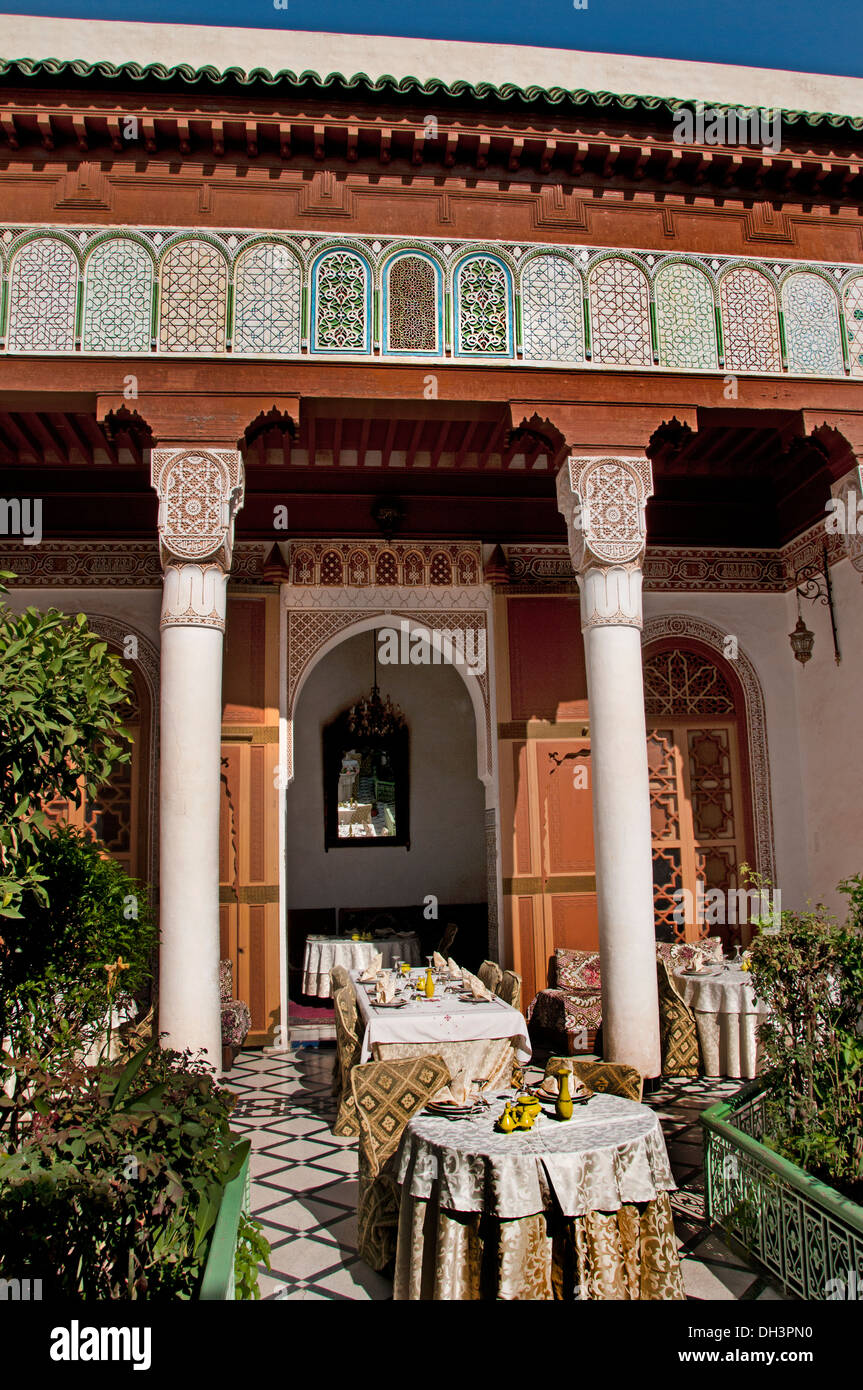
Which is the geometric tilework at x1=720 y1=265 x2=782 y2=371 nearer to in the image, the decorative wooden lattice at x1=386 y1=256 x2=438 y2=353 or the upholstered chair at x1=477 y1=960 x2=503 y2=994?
Result: the decorative wooden lattice at x1=386 y1=256 x2=438 y2=353

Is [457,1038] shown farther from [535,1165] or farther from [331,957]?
[331,957]

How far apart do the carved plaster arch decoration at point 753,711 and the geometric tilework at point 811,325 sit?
8.29ft

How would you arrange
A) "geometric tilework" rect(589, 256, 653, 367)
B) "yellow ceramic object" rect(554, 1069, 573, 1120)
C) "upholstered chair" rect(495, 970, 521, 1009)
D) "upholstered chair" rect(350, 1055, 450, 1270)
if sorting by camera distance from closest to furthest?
"yellow ceramic object" rect(554, 1069, 573, 1120) → "upholstered chair" rect(350, 1055, 450, 1270) → "upholstered chair" rect(495, 970, 521, 1009) → "geometric tilework" rect(589, 256, 653, 367)

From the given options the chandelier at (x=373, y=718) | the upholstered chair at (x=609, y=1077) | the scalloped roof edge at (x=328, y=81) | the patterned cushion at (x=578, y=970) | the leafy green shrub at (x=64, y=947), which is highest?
the scalloped roof edge at (x=328, y=81)

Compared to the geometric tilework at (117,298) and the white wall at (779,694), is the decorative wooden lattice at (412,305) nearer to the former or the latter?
the geometric tilework at (117,298)

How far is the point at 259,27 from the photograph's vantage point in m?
6.29

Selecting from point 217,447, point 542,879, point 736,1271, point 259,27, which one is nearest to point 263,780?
point 542,879

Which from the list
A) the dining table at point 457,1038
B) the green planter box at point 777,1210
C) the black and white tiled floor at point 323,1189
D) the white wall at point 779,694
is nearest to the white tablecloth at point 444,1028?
the dining table at point 457,1038

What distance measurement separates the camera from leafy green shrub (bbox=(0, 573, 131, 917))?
226cm

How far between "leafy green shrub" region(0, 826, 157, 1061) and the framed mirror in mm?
5977

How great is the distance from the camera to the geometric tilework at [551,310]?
5406 millimetres

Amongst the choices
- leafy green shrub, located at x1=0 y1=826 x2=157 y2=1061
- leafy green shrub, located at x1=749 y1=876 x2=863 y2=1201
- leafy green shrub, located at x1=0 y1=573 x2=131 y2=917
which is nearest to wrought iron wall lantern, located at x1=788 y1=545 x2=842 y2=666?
leafy green shrub, located at x1=749 y1=876 x2=863 y2=1201

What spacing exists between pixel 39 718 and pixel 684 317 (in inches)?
185
